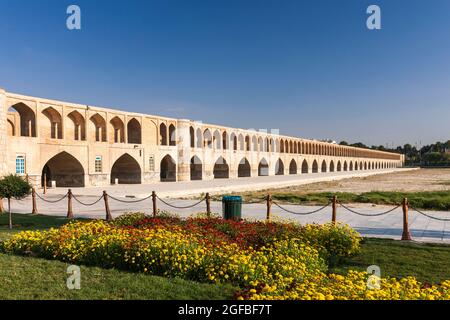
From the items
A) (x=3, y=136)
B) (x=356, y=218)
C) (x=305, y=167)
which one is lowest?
(x=305, y=167)

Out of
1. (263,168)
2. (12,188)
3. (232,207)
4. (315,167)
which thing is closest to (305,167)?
(315,167)

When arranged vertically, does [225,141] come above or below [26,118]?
below

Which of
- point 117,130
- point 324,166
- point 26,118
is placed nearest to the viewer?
point 26,118

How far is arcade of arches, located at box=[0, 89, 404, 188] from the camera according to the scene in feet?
79.5

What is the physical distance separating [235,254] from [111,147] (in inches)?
1017

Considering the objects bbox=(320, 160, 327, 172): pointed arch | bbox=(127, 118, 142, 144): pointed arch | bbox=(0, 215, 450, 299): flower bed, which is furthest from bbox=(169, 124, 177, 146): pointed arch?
bbox=(320, 160, 327, 172): pointed arch

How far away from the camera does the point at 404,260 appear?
6.83m

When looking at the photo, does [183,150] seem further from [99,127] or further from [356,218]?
[356,218]

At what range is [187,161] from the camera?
1495 inches

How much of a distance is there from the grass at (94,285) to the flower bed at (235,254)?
0.95ft

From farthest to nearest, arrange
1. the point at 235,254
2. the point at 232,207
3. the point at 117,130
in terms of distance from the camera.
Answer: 1. the point at 117,130
2. the point at 232,207
3. the point at 235,254

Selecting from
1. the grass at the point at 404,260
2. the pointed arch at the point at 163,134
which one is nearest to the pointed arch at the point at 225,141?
the pointed arch at the point at 163,134

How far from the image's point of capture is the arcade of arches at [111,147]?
24234 millimetres
